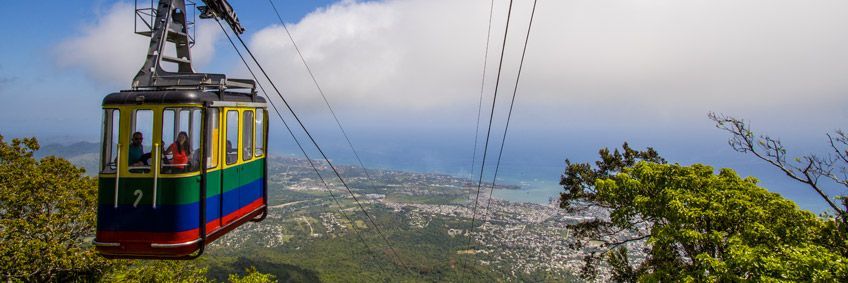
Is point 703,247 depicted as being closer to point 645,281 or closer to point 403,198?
point 645,281

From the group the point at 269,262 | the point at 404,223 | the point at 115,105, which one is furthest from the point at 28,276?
the point at 404,223

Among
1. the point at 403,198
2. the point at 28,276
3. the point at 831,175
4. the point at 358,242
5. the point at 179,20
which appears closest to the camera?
the point at 179,20

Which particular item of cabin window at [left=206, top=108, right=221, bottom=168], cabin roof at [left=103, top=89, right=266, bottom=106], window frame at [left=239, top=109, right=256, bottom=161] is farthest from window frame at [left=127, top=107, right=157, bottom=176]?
window frame at [left=239, top=109, right=256, bottom=161]

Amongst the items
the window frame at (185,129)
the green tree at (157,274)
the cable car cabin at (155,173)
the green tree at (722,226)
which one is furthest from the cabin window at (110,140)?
the green tree at (722,226)

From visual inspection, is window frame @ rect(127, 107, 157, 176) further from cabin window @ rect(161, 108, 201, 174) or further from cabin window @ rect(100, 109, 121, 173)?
cabin window @ rect(100, 109, 121, 173)

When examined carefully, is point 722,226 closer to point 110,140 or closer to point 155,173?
point 155,173

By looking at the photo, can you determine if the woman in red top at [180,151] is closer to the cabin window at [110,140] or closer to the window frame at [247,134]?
the cabin window at [110,140]

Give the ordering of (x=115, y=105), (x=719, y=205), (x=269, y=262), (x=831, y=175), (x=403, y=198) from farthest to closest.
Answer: (x=403, y=198)
(x=269, y=262)
(x=831, y=175)
(x=719, y=205)
(x=115, y=105)
